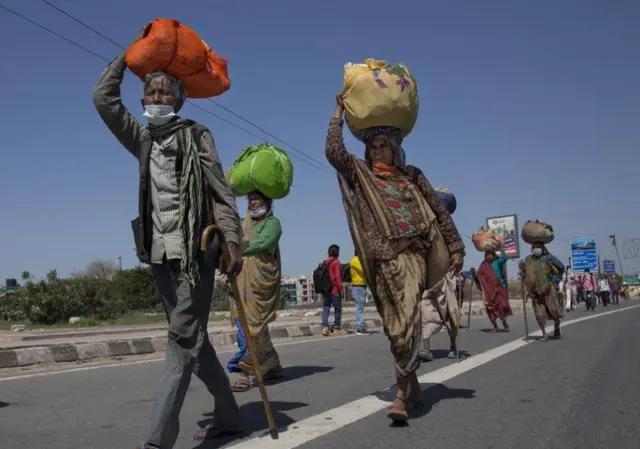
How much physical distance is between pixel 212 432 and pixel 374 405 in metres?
1.38

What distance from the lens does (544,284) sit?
10.8 meters

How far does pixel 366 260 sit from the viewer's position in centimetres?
466

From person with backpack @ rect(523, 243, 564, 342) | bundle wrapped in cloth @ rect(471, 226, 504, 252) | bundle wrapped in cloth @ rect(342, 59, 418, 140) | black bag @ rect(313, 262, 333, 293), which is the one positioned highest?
bundle wrapped in cloth @ rect(342, 59, 418, 140)

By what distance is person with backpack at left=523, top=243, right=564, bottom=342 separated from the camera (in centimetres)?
1078

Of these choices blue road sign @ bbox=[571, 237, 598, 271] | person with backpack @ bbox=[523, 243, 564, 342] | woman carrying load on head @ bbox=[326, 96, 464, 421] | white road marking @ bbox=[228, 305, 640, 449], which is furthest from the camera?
blue road sign @ bbox=[571, 237, 598, 271]

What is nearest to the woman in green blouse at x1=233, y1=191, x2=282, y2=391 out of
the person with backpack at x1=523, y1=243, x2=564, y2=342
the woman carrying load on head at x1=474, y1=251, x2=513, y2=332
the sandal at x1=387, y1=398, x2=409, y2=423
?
the sandal at x1=387, y1=398, x2=409, y2=423

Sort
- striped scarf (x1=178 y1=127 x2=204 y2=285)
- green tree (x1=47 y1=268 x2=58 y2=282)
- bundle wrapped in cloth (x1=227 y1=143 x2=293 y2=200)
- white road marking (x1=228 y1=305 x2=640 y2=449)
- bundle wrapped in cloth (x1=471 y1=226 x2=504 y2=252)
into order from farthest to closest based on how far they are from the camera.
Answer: green tree (x1=47 y1=268 x2=58 y2=282), bundle wrapped in cloth (x1=471 y1=226 x2=504 y2=252), bundle wrapped in cloth (x1=227 y1=143 x2=293 y2=200), white road marking (x1=228 y1=305 x2=640 y2=449), striped scarf (x1=178 y1=127 x2=204 y2=285)

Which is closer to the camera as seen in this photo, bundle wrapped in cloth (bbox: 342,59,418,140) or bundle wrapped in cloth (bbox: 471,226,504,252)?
bundle wrapped in cloth (bbox: 342,59,418,140)

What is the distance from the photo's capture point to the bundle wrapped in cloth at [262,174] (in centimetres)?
625

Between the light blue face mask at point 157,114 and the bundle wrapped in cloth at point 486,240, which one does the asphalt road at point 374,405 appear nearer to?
the light blue face mask at point 157,114

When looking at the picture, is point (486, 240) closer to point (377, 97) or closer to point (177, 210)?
point (377, 97)

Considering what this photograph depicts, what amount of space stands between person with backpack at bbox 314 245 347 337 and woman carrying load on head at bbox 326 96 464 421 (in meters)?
9.83

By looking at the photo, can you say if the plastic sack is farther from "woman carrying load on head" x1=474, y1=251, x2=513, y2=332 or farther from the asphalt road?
"woman carrying load on head" x1=474, y1=251, x2=513, y2=332

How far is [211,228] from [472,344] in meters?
7.73
